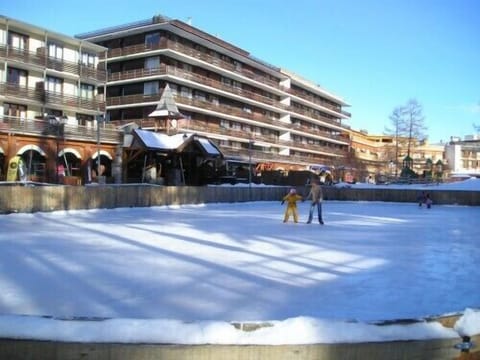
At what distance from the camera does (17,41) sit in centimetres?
3988

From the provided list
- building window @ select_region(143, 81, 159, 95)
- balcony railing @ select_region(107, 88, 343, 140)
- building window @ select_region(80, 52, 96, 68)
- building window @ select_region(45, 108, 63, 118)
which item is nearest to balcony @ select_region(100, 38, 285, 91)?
building window @ select_region(143, 81, 159, 95)

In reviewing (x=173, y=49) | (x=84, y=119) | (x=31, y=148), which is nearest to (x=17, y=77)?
(x=84, y=119)

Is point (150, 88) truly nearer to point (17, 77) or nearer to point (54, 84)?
point (54, 84)

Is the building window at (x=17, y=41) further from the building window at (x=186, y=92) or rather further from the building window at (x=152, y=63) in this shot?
the building window at (x=186, y=92)

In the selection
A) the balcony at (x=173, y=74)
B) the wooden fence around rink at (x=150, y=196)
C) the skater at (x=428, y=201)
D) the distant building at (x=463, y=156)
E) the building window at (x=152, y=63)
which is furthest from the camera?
the distant building at (x=463, y=156)

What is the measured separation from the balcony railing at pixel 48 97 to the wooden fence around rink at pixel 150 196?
17965mm

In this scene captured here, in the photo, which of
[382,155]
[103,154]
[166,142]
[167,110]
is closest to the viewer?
[166,142]

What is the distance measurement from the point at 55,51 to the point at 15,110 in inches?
267

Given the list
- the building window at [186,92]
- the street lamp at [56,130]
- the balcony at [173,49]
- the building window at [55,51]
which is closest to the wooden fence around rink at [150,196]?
the street lamp at [56,130]

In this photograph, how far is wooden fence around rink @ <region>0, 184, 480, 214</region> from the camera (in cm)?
1925

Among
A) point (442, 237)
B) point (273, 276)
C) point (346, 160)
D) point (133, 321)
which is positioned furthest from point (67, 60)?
point (346, 160)

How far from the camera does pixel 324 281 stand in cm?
802

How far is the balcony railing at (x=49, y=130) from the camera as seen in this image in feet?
112

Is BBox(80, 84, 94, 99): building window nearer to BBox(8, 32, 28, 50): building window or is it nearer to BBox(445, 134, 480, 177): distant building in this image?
BBox(8, 32, 28, 50): building window
